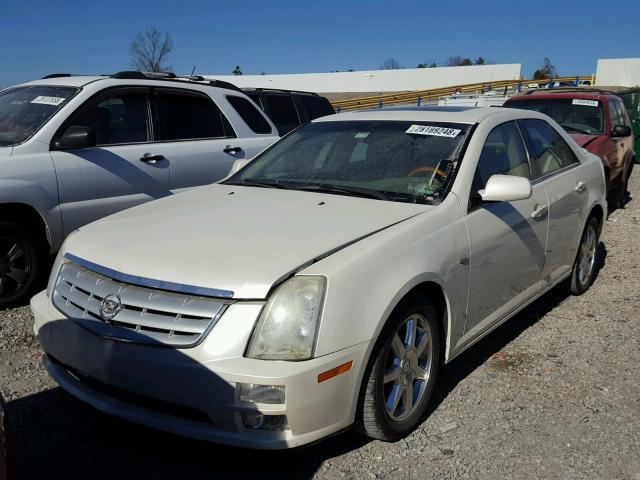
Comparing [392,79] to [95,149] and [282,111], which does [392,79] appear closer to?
[282,111]

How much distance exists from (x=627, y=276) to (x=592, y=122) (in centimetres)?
339

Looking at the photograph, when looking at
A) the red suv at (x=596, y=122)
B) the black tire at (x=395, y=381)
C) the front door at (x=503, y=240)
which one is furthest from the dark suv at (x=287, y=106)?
the black tire at (x=395, y=381)

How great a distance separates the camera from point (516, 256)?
3949mm

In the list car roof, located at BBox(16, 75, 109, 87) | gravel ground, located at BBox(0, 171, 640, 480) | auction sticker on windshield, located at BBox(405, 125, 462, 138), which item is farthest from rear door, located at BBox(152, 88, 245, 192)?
auction sticker on windshield, located at BBox(405, 125, 462, 138)

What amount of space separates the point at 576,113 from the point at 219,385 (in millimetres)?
7935

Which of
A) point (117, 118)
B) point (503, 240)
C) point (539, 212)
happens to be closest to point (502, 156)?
point (539, 212)

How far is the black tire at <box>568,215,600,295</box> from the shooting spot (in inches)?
208

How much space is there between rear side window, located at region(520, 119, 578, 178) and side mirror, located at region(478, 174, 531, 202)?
3.07ft

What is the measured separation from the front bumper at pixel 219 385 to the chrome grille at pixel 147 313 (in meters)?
0.04

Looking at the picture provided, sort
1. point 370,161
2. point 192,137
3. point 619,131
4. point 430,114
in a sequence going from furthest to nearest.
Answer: point 619,131 < point 192,137 < point 430,114 < point 370,161

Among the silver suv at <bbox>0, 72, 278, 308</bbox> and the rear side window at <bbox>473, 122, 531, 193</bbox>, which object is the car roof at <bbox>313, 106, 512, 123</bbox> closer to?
the rear side window at <bbox>473, 122, 531, 193</bbox>

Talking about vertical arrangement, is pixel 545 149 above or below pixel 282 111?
below

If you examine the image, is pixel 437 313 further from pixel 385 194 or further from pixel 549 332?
pixel 549 332

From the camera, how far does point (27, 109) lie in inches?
211
